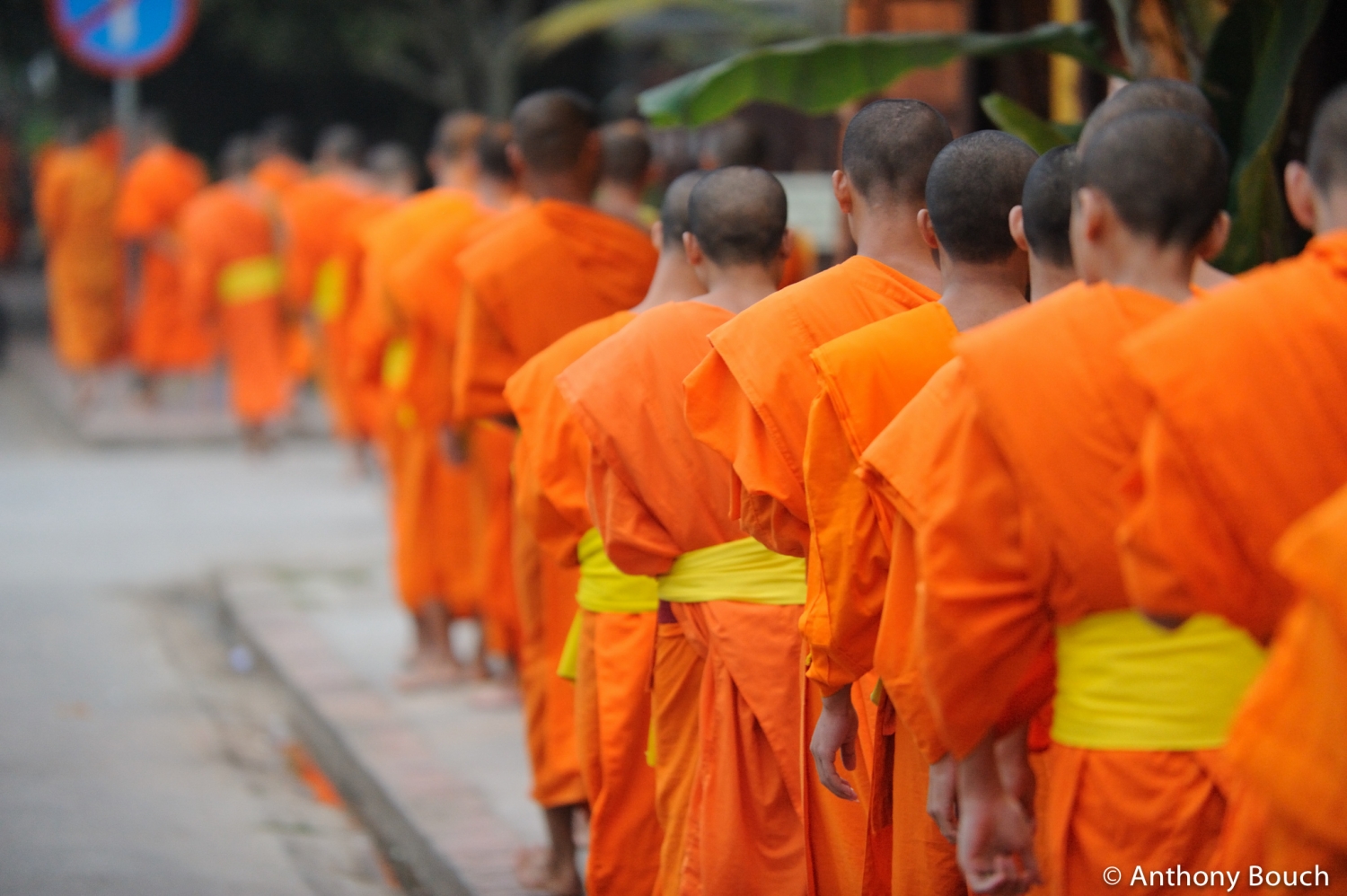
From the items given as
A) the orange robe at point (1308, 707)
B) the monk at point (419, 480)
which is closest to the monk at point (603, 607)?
the orange robe at point (1308, 707)

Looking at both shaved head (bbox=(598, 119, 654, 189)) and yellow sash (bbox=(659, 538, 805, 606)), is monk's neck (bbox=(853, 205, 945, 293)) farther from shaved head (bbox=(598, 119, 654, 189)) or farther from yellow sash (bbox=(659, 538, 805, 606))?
shaved head (bbox=(598, 119, 654, 189))

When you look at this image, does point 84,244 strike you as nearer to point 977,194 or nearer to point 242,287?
point 242,287

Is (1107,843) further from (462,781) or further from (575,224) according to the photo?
(462,781)

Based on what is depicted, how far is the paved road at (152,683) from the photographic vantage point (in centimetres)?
506

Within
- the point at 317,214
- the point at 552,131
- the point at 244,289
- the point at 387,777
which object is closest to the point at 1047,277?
the point at 552,131

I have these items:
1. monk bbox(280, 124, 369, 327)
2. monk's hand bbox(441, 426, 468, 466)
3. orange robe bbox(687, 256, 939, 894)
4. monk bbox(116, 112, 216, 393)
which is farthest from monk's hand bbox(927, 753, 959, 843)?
monk bbox(116, 112, 216, 393)

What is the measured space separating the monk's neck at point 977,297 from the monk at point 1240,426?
0.78 metres

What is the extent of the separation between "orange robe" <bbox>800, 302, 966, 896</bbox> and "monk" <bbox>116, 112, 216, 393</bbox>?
1198cm

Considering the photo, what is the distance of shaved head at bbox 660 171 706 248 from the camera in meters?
4.08

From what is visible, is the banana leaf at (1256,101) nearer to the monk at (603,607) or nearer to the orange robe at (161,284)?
the monk at (603,607)

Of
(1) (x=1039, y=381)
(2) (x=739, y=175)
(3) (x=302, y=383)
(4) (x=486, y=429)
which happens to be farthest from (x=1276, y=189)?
(3) (x=302, y=383)

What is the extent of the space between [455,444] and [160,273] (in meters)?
9.44

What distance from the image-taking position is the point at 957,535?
2555mm

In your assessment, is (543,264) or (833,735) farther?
(543,264)
